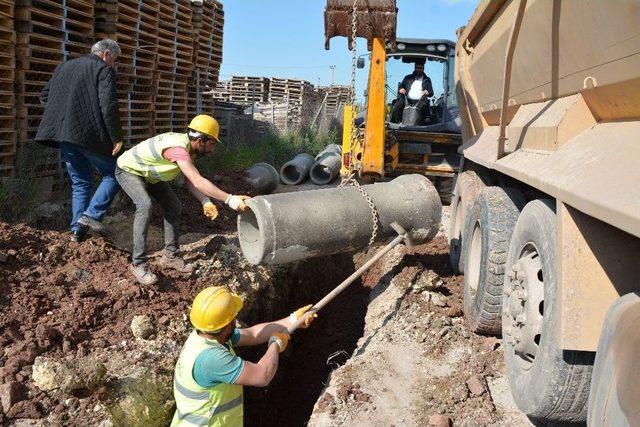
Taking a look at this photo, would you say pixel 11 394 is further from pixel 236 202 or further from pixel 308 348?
pixel 308 348

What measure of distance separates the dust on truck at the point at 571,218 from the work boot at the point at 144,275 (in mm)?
2657

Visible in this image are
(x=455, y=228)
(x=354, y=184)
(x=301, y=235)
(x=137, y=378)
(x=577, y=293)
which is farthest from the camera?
(x=455, y=228)

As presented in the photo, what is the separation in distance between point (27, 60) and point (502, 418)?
19.1 ft

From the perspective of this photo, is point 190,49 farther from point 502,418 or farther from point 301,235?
point 502,418

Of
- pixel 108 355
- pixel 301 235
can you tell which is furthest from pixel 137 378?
pixel 301 235

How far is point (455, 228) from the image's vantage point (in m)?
6.10

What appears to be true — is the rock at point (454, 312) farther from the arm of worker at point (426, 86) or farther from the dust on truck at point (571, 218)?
the arm of worker at point (426, 86)

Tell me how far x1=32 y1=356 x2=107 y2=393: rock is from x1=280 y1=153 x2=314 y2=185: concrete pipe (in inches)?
333

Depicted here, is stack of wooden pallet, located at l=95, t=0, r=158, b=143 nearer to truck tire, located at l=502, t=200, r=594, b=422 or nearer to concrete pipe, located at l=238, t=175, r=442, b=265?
concrete pipe, located at l=238, t=175, r=442, b=265

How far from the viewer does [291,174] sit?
12148 mm

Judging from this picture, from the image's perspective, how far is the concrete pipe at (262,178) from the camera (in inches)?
390

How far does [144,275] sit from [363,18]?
347 centimetres

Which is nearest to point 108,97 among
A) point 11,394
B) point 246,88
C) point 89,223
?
point 89,223

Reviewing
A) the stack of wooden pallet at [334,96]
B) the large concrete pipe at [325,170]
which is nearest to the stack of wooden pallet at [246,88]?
the stack of wooden pallet at [334,96]
